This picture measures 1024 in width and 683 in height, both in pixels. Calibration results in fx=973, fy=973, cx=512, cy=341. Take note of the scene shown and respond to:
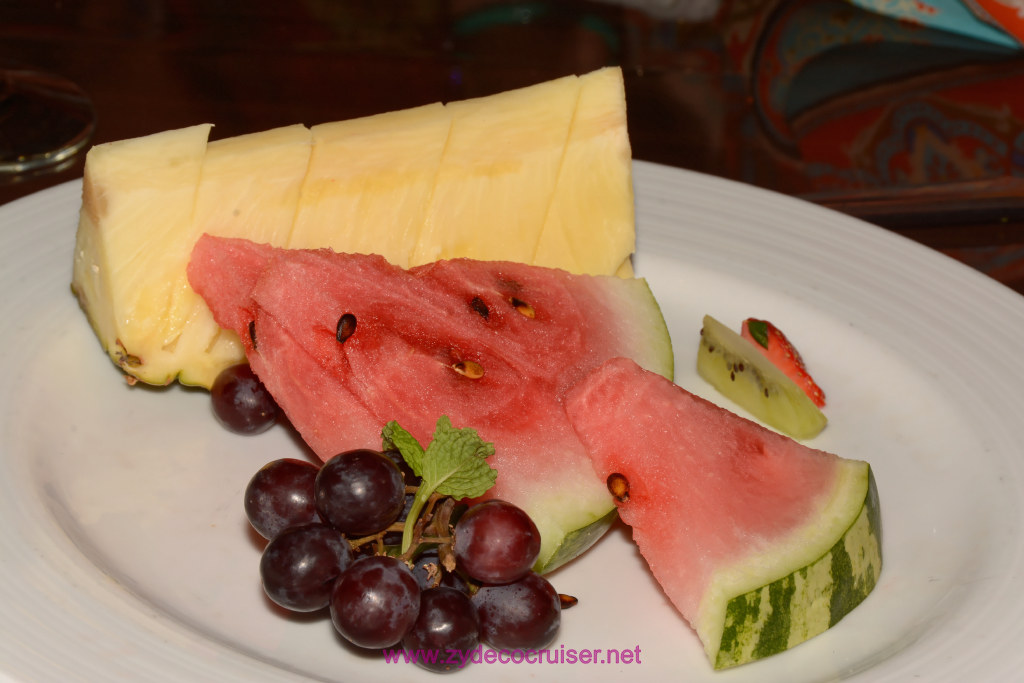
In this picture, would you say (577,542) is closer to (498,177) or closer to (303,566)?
(303,566)

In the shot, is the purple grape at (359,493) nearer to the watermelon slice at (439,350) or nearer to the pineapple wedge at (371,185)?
the watermelon slice at (439,350)

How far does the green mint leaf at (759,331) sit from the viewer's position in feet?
5.88

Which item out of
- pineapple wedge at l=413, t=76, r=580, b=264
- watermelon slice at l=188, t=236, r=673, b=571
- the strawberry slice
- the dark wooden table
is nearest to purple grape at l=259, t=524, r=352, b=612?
watermelon slice at l=188, t=236, r=673, b=571

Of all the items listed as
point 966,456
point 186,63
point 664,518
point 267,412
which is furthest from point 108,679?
point 186,63

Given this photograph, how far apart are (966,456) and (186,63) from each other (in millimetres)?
2673

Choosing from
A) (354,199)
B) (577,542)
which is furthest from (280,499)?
(354,199)

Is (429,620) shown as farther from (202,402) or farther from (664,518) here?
(202,402)

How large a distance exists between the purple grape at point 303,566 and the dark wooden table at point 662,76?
1.68 m

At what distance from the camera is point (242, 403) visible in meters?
1.55

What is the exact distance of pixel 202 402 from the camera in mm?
1676

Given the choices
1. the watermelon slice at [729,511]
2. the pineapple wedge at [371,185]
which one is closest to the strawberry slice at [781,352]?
the watermelon slice at [729,511]

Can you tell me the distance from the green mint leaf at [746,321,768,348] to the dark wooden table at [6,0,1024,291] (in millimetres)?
688

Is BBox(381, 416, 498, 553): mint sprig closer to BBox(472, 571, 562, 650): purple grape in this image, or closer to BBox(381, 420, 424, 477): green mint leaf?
BBox(381, 420, 424, 477): green mint leaf

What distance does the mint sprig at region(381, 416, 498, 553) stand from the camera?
1.20 m
